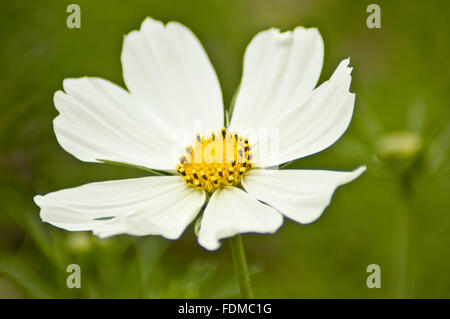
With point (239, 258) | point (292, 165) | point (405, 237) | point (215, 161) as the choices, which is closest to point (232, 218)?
point (239, 258)

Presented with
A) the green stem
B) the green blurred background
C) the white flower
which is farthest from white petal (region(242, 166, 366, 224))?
the green stem

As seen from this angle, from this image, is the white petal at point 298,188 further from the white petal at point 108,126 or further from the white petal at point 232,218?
the white petal at point 108,126

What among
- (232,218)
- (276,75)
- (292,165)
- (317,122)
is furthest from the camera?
(292,165)

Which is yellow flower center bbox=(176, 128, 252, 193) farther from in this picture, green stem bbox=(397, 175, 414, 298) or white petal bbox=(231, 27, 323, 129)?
green stem bbox=(397, 175, 414, 298)

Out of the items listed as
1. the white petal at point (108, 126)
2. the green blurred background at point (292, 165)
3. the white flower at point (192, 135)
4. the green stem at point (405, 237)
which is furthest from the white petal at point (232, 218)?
the green stem at point (405, 237)

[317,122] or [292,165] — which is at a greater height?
[292,165]

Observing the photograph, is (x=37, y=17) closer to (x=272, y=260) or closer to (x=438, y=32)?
(x=272, y=260)

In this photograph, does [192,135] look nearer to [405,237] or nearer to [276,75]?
[276,75]
